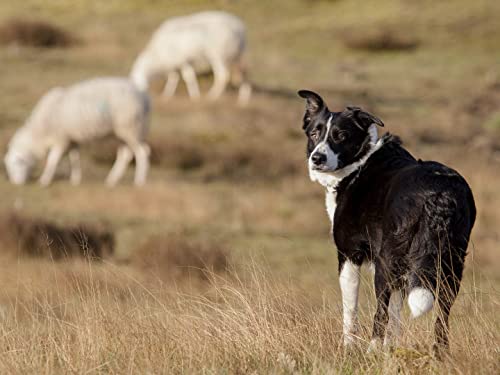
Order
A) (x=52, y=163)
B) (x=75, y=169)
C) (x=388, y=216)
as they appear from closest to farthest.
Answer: (x=388, y=216)
(x=75, y=169)
(x=52, y=163)

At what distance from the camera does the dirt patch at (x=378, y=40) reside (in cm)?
3275

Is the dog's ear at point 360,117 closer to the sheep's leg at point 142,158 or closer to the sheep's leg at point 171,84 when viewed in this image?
the sheep's leg at point 142,158

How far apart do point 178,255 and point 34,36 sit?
19739 millimetres

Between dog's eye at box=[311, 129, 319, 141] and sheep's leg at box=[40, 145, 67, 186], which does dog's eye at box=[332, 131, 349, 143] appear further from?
sheep's leg at box=[40, 145, 67, 186]

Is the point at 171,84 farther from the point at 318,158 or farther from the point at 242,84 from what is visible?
the point at 318,158

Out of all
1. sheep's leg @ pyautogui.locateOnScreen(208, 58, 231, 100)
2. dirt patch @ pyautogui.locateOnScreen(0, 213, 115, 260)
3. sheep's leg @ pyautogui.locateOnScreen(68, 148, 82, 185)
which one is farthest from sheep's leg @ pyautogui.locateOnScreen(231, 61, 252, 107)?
dirt patch @ pyautogui.locateOnScreen(0, 213, 115, 260)

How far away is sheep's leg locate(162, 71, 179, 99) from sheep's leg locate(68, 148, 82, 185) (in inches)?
245

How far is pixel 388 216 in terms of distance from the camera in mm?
5762

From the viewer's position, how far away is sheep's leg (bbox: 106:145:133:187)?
19.1 metres

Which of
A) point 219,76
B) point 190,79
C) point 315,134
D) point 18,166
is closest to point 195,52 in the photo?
point 190,79

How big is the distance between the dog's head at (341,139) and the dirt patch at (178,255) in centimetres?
656

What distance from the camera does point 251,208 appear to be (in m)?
16.8

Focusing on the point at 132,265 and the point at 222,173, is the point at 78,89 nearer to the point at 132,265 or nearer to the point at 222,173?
the point at 222,173

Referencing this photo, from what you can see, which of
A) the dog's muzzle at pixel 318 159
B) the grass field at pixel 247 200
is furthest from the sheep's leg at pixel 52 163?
the dog's muzzle at pixel 318 159
